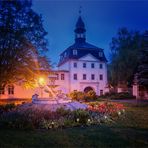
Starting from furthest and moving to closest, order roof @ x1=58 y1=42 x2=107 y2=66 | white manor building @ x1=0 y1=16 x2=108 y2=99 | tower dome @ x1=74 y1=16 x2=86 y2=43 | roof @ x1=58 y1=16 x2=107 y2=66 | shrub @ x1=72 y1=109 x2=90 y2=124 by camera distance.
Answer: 1. tower dome @ x1=74 y1=16 x2=86 y2=43
2. roof @ x1=58 y1=16 x2=107 y2=66
3. roof @ x1=58 y1=42 x2=107 y2=66
4. white manor building @ x1=0 y1=16 x2=108 y2=99
5. shrub @ x1=72 y1=109 x2=90 y2=124

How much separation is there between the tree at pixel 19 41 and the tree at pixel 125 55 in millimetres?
21357

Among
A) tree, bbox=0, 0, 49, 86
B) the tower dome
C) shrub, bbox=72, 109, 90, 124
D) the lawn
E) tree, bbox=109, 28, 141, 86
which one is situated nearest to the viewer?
the lawn

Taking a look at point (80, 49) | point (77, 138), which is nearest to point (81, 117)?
point (77, 138)

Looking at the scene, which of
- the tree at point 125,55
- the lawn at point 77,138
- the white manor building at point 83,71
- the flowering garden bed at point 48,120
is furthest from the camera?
the white manor building at point 83,71

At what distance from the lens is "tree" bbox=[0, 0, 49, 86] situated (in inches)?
768

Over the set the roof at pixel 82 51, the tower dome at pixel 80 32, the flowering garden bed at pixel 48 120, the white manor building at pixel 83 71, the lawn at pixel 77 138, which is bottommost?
the lawn at pixel 77 138

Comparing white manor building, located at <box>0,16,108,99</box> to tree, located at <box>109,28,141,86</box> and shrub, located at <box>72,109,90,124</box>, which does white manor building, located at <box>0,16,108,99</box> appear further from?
shrub, located at <box>72,109,90,124</box>

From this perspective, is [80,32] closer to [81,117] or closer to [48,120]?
[81,117]

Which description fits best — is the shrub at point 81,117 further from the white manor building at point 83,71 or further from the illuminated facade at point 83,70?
the illuminated facade at point 83,70

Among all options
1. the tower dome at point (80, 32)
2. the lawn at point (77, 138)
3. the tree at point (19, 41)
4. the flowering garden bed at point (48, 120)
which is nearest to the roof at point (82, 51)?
the tower dome at point (80, 32)

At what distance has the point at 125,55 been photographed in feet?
129

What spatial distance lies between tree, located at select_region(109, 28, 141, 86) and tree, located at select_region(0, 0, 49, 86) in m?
21.4

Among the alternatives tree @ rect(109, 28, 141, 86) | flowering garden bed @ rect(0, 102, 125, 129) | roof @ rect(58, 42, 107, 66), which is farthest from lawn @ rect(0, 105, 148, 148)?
roof @ rect(58, 42, 107, 66)

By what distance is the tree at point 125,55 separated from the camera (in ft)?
126
